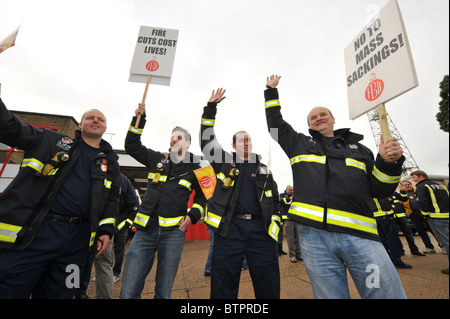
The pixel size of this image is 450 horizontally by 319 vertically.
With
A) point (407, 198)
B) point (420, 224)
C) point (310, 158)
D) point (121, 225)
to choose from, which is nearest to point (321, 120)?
point (310, 158)

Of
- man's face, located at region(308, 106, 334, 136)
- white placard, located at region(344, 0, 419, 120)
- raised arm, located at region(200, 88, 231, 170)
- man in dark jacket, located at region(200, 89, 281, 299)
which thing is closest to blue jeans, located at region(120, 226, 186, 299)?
man in dark jacket, located at region(200, 89, 281, 299)

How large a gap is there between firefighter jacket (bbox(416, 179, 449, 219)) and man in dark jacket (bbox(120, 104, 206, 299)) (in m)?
5.15

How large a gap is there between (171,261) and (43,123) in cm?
1565

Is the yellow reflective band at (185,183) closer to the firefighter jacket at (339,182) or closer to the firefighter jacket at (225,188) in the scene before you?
the firefighter jacket at (225,188)

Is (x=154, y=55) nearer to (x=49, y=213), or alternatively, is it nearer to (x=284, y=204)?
(x=49, y=213)

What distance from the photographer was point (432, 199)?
4.74m

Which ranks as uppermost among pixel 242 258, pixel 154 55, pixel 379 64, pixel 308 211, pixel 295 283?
pixel 154 55

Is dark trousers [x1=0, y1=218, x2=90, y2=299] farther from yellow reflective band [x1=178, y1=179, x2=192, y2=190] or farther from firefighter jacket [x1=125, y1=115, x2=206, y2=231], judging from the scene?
yellow reflective band [x1=178, y1=179, x2=192, y2=190]

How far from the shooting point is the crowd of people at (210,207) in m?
1.52

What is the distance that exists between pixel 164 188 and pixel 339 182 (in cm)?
189

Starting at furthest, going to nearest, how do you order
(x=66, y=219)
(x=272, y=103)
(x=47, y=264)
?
(x=272, y=103)
(x=66, y=219)
(x=47, y=264)

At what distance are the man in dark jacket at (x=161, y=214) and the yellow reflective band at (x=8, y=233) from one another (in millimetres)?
1006

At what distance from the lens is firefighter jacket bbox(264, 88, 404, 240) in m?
1.54
